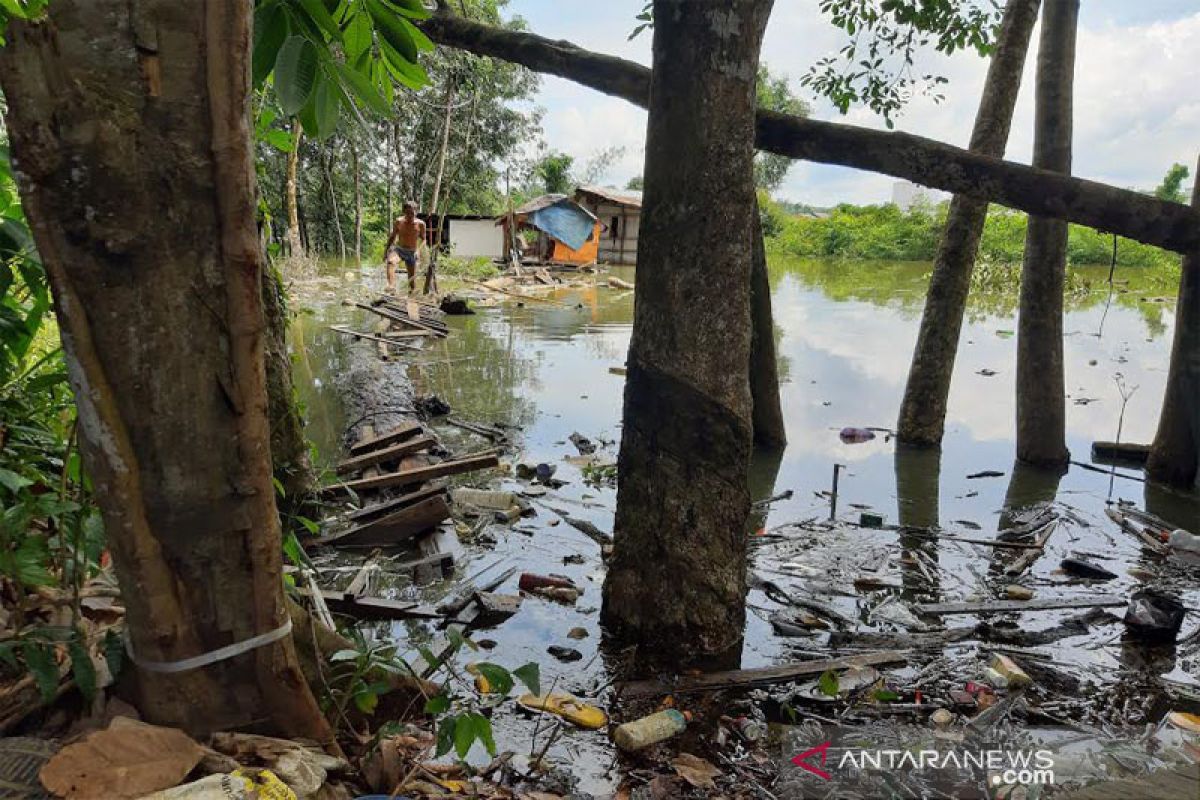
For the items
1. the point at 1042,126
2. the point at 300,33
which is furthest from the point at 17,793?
the point at 1042,126

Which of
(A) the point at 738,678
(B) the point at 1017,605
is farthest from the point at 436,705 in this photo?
(B) the point at 1017,605

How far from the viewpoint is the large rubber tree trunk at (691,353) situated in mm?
3521

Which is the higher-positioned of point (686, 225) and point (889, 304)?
point (686, 225)

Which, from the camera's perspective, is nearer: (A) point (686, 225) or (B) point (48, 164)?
(B) point (48, 164)

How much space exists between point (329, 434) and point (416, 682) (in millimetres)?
6225

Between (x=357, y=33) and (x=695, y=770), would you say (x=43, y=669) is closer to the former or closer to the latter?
(x=357, y=33)

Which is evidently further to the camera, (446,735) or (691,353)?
(691,353)

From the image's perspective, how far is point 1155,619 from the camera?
430 cm

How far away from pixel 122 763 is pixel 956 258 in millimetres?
7906

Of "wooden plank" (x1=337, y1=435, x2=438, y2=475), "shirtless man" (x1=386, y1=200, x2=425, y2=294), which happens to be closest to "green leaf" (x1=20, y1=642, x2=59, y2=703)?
"wooden plank" (x1=337, y1=435, x2=438, y2=475)

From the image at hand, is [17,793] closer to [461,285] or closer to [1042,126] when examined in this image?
[1042,126]

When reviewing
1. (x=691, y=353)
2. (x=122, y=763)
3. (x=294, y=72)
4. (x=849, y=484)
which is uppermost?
(x=294, y=72)

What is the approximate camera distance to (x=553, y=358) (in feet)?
42.7

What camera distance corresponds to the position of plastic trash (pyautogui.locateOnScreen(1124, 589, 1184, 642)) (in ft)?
14.1
